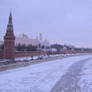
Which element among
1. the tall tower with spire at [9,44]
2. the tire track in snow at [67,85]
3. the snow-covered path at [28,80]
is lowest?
the tire track in snow at [67,85]

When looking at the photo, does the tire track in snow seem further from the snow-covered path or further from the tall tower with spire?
the tall tower with spire

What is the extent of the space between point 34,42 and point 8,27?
228 feet

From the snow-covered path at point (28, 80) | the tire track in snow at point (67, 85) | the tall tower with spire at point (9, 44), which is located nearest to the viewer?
the tire track in snow at point (67, 85)

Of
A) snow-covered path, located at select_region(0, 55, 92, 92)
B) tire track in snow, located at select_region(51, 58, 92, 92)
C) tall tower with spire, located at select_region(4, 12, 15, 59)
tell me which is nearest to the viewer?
tire track in snow, located at select_region(51, 58, 92, 92)

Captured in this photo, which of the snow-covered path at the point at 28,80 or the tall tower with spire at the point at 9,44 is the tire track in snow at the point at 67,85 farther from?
the tall tower with spire at the point at 9,44

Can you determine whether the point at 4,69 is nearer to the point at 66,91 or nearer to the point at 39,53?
the point at 66,91

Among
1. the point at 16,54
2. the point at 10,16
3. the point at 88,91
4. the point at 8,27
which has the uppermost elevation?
the point at 10,16

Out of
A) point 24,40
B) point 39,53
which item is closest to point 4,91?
point 39,53

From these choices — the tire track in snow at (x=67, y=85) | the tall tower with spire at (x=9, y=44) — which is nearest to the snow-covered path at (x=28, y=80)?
the tire track in snow at (x=67, y=85)

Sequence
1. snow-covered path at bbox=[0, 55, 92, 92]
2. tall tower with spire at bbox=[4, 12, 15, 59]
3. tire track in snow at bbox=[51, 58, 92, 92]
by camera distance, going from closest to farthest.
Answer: tire track in snow at bbox=[51, 58, 92, 92], snow-covered path at bbox=[0, 55, 92, 92], tall tower with spire at bbox=[4, 12, 15, 59]

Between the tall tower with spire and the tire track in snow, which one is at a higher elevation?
the tall tower with spire

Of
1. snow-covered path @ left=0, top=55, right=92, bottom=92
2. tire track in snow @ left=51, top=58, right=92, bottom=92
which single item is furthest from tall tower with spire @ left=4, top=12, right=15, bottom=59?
tire track in snow @ left=51, top=58, right=92, bottom=92

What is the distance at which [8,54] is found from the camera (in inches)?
960

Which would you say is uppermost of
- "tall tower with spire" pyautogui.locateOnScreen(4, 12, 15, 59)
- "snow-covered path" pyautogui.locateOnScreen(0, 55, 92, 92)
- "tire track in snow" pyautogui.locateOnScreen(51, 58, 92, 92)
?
"tall tower with spire" pyautogui.locateOnScreen(4, 12, 15, 59)
